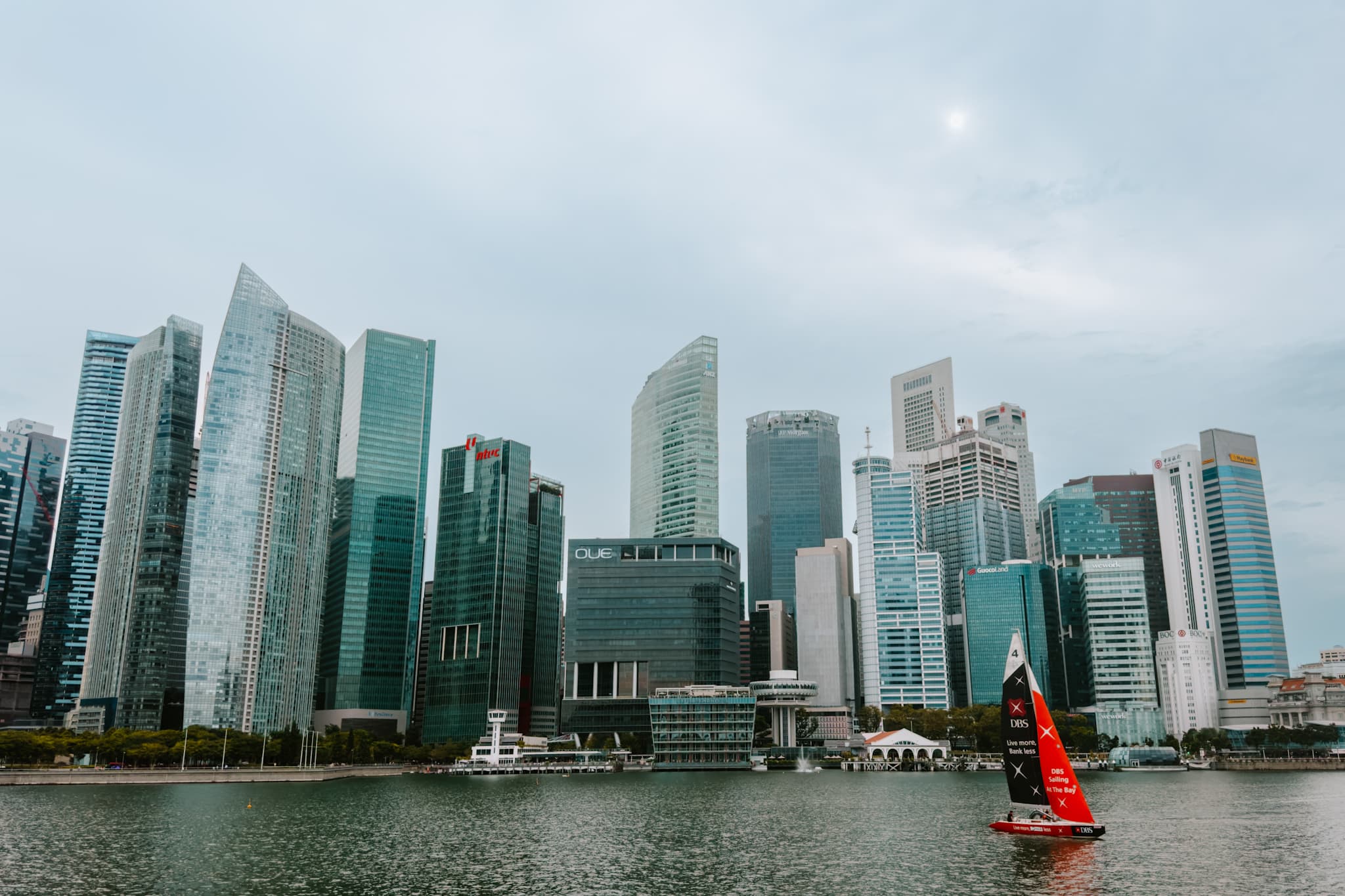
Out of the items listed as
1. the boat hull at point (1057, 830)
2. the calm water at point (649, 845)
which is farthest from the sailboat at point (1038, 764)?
the calm water at point (649, 845)

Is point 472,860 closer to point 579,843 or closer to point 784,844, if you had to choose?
point 579,843

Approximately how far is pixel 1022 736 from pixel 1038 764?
8.41 feet

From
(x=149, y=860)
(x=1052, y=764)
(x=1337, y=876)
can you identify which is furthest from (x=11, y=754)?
(x=1337, y=876)

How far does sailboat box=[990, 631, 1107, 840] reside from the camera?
285ft

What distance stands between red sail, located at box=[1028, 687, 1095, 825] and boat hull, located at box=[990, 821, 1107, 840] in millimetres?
581

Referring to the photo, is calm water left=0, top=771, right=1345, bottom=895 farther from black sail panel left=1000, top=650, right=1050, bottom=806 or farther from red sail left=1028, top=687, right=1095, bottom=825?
black sail panel left=1000, top=650, right=1050, bottom=806

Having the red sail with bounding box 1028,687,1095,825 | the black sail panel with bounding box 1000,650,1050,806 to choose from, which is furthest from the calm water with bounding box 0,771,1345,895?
the black sail panel with bounding box 1000,650,1050,806

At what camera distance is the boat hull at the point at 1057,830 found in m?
86.5

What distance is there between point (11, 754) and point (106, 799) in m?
78.5

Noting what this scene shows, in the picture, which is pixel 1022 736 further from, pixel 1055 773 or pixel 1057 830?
pixel 1057 830

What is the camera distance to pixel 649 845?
8931 centimetres

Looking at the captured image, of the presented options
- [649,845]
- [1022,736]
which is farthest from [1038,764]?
[649,845]

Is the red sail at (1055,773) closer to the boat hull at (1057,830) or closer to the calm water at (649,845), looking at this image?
the boat hull at (1057,830)

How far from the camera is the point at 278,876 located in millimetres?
70875
